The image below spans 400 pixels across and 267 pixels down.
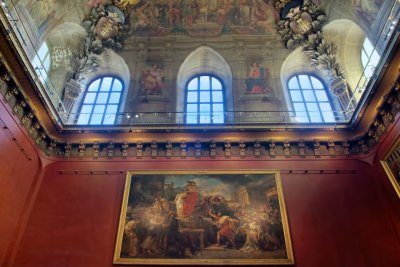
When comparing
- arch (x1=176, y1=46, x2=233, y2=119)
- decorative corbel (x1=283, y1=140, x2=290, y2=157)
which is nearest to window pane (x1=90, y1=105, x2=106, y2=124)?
arch (x1=176, y1=46, x2=233, y2=119)

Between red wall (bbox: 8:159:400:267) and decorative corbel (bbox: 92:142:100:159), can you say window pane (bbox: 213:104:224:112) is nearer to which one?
red wall (bbox: 8:159:400:267)

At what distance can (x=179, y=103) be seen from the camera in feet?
40.7

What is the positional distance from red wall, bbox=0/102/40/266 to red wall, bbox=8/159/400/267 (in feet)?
1.01

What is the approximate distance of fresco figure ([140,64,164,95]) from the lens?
12576 millimetres

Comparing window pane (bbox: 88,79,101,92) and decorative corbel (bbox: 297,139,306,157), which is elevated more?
window pane (bbox: 88,79,101,92)

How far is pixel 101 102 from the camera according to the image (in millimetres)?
12805

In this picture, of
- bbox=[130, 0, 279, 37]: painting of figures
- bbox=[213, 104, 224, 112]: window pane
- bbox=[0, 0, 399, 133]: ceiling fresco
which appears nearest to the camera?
bbox=[0, 0, 399, 133]: ceiling fresco

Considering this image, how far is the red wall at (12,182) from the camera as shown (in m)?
8.29

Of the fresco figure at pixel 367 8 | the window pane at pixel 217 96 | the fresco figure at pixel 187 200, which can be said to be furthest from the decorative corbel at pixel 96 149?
the fresco figure at pixel 367 8

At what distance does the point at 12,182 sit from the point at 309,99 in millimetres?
9946

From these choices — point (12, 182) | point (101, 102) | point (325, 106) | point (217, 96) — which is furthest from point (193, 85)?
Result: point (12, 182)

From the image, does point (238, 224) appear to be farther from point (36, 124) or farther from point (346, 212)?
point (36, 124)

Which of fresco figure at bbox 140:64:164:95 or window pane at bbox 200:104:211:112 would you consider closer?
window pane at bbox 200:104:211:112

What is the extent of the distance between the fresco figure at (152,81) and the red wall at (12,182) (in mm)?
4598
